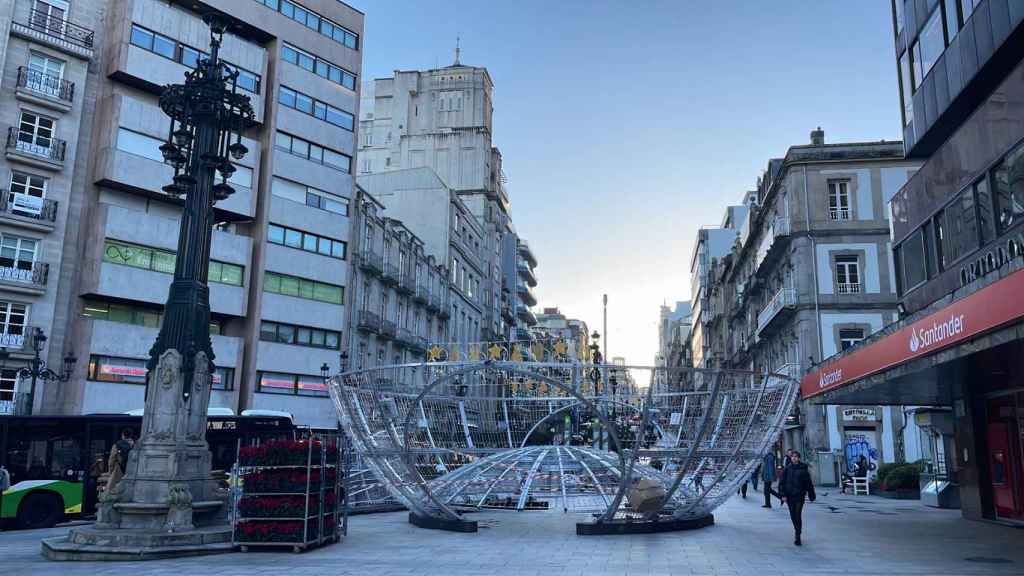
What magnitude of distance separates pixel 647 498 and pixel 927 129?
504 inches

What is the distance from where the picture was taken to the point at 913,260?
21734 mm

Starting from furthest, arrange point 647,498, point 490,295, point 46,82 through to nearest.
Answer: point 490,295, point 46,82, point 647,498

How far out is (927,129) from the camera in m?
21.1

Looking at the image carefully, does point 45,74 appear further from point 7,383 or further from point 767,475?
point 767,475

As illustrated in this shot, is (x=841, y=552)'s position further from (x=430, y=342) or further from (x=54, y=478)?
(x=430, y=342)

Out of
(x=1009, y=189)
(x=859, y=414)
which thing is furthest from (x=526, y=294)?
(x=1009, y=189)

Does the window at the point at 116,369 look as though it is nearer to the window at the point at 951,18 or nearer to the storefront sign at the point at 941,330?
the storefront sign at the point at 941,330

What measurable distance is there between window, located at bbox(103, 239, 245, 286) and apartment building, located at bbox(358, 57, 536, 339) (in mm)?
33645

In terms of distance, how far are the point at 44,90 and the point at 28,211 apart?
592 centimetres

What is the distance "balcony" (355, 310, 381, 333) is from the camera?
48719 millimetres

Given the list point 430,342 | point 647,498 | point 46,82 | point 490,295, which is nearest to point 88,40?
point 46,82

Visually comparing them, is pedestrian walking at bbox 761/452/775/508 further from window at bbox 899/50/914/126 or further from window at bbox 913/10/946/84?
window at bbox 913/10/946/84

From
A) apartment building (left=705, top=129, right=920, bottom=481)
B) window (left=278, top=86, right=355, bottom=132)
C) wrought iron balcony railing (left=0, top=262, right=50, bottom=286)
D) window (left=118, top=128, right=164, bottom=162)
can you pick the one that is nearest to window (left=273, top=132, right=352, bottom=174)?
window (left=278, top=86, right=355, bottom=132)

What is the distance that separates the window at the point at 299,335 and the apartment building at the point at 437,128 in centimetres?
3158
